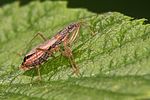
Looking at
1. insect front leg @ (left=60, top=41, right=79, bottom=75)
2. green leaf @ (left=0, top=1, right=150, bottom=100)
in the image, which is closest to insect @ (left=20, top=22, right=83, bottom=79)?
insect front leg @ (left=60, top=41, right=79, bottom=75)

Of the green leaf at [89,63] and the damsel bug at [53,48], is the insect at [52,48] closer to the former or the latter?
the damsel bug at [53,48]

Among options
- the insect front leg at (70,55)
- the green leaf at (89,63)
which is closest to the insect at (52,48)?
the insect front leg at (70,55)

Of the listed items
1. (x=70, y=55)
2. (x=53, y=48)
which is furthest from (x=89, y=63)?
(x=53, y=48)

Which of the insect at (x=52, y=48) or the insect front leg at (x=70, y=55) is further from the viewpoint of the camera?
the insect at (x=52, y=48)

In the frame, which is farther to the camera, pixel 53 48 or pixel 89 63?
pixel 53 48

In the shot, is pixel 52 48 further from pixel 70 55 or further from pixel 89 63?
pixel 89 63

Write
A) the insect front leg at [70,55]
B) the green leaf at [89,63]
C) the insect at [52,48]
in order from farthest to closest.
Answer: the insect at [52,48] → the insect front leg at [70,55] → the green leaf at [89,63]

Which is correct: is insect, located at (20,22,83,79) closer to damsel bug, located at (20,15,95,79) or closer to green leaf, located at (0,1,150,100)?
damsel bug, located at (20,15,95,79)
